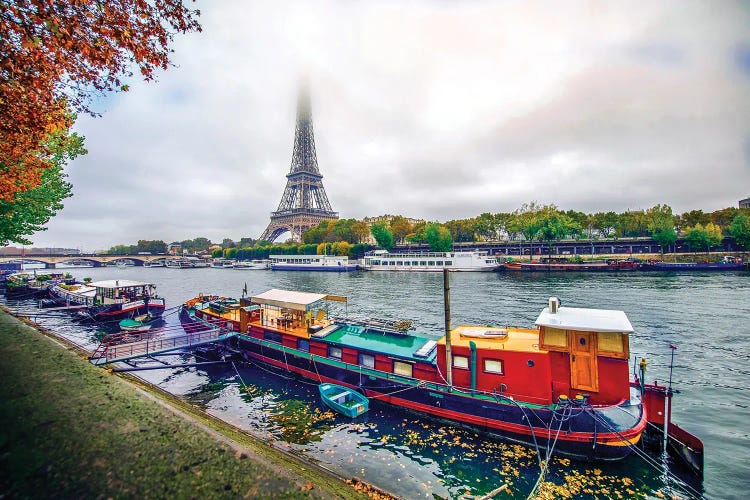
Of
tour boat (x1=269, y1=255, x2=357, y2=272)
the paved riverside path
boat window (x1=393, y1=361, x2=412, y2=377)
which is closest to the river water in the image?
boat window (x1=393, y1=361, x2=412, y2=377)

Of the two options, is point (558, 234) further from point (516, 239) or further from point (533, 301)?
point (533, 301)

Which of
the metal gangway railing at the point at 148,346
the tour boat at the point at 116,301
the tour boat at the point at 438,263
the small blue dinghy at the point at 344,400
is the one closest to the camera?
the small blue dinghy at the point at 344,400

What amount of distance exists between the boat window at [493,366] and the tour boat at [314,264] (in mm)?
100726

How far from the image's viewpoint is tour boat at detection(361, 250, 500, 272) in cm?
9894

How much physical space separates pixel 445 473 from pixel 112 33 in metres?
15.8

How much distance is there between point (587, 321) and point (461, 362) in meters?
5.47

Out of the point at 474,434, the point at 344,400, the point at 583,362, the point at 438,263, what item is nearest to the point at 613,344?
the point at 583,362

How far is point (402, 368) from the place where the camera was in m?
17.8

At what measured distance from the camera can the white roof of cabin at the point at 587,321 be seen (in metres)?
13.4

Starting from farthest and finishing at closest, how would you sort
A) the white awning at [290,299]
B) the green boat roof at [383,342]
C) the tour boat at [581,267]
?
1. the tour boat at [581,267]
2. the white awning at [290,299]
3. the green boat roof at [383,342]

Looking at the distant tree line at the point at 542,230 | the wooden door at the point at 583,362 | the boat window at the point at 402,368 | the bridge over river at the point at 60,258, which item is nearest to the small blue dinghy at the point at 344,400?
the boat window at the point at 402,368

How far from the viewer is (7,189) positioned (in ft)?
47.6

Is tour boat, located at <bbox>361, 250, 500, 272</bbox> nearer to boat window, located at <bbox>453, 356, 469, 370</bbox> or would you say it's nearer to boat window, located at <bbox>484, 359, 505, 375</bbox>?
boat window, located at <bbox>453, 356, 469, 370</bbox>

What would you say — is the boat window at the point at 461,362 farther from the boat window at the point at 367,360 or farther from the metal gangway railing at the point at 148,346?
the metal gangway railing at the point at 148,346
